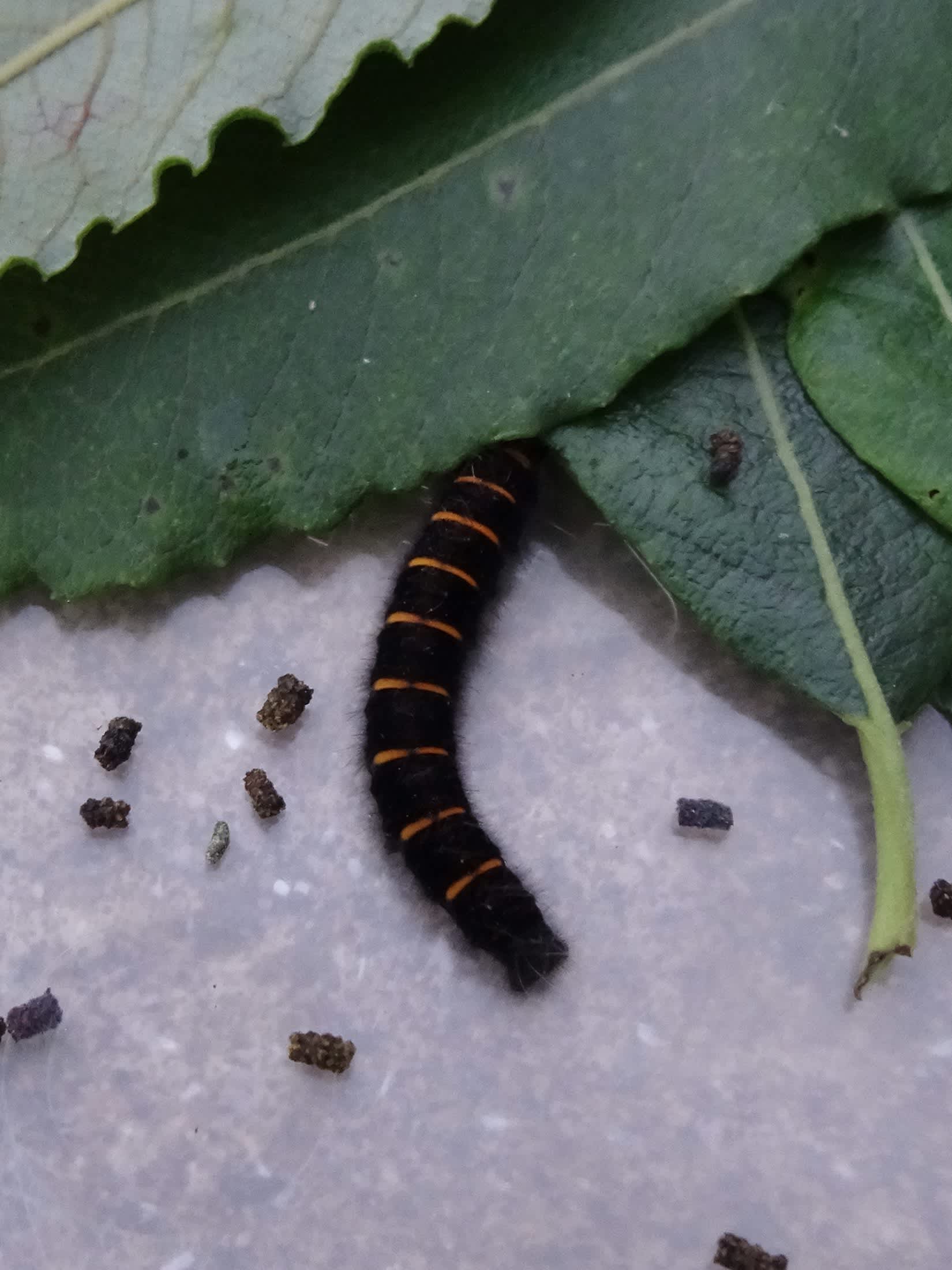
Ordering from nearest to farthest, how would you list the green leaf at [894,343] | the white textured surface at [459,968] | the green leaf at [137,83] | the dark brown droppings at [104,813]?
the green leaf at [137,83] < the green leaf at [894,343] < the white textured surface at [459,968] < the dark brown droppings at [104,813]

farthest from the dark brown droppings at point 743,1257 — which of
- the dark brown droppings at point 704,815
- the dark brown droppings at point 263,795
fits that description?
the dark brown droppings at point 263,795

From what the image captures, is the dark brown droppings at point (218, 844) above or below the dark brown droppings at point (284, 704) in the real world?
below

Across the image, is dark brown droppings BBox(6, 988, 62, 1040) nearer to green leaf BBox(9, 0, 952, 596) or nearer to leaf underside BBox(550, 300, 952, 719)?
green leaf BBox(9, 0, 952, 596)

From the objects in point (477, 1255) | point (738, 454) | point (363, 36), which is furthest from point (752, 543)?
point (477, 1255)

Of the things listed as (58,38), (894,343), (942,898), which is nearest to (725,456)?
(894,343)

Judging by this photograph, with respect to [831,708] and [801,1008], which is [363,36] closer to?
[831,708]

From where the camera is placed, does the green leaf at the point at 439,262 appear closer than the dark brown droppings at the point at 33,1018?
Yes

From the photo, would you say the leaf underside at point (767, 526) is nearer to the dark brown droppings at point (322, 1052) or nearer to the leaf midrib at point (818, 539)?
the leaf midrib at point (818, 539)

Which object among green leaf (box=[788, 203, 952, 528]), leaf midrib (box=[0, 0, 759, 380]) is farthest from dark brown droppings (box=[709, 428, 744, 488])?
leaf midrib (box=[0, 0, 759, 380])
